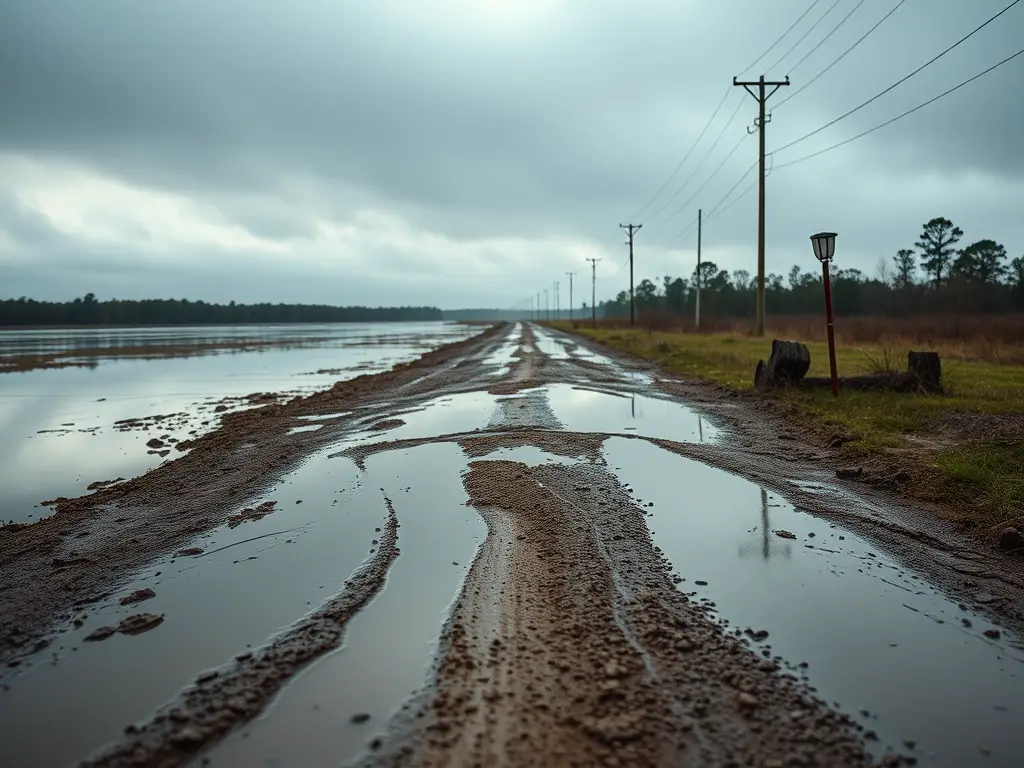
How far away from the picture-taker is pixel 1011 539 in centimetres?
478

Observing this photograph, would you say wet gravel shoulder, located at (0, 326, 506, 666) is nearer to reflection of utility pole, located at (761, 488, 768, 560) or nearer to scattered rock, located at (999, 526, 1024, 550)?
reflection of utility pole, located at (761, 488, 768, 560)

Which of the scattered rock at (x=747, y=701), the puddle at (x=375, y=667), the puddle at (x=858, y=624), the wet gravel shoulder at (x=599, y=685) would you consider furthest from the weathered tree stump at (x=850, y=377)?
the scattered rock at (x=747, y=701)

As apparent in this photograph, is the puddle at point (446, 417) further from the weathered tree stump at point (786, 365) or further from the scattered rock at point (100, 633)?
the scattered rock at point (100, 633)

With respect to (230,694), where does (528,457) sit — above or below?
above

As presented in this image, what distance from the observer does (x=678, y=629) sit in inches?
139

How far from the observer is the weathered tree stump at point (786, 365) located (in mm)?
12961

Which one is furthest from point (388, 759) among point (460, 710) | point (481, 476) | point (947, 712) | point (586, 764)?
point (481, 476)

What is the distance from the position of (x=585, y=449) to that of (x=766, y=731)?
5755 millimetres

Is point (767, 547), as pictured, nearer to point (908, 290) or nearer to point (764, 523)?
point (764, 523)

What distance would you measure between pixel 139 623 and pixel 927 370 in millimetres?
12341

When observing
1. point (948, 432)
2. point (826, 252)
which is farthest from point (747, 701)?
point (826, 252)

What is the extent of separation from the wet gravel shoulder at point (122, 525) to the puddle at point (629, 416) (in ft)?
12.7

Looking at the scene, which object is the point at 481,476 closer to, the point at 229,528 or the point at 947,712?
the point at 229,528

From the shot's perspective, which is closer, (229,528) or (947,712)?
(947,712)
